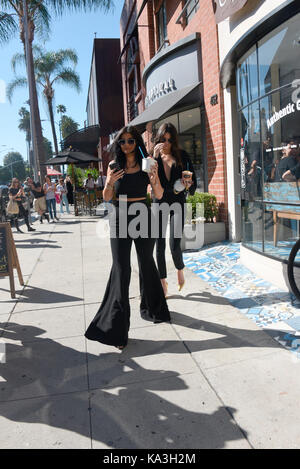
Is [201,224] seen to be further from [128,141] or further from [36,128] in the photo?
[36,128]

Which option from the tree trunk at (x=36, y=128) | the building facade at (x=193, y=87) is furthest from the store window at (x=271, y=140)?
the tree trunk at (x=36, y=128)

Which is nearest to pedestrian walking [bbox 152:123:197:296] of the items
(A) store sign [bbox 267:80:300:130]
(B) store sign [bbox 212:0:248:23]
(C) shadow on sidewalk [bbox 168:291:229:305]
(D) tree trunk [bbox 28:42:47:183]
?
(C) shadow on sidewalk [bbox 168:291:229:305]

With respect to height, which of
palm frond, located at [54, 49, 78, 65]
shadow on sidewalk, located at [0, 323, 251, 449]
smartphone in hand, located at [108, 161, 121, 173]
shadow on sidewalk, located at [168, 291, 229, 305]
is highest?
palm frond, located at [54, 49, 78, 65]

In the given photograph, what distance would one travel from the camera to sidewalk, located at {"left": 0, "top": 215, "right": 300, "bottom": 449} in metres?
2.51

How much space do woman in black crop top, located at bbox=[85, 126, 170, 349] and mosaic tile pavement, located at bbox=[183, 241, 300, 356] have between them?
1.37 metres

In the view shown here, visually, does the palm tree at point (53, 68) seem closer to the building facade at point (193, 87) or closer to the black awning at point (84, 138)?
the black awning at point (84, 138)

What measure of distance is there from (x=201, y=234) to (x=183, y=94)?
3393 millimetres

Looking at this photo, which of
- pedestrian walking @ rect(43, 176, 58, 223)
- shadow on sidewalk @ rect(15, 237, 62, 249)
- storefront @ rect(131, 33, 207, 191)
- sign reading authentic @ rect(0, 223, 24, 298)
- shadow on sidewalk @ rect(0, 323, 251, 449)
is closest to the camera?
shadow on sidewalk @ rect(0, 323, 251, 449)

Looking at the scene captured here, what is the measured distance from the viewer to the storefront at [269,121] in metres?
4.79

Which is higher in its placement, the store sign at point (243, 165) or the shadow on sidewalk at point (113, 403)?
the store sign at point (243, 165)

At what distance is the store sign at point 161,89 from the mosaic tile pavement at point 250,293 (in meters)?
5.22

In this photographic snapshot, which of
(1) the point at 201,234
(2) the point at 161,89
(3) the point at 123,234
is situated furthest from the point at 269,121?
(2) the point at 161,89

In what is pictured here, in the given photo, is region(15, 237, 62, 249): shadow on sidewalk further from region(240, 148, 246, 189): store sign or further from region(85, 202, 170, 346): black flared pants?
region(85, 202, 170, 346): black flared pants
